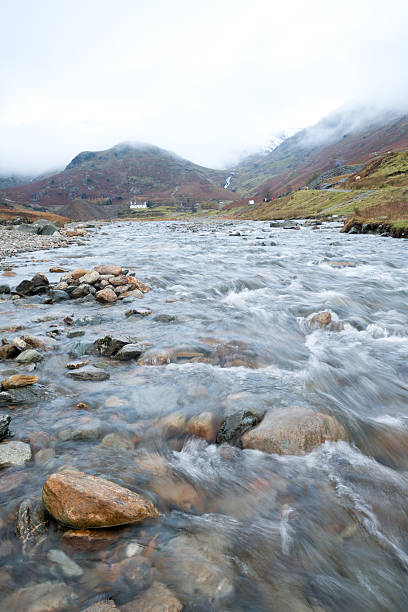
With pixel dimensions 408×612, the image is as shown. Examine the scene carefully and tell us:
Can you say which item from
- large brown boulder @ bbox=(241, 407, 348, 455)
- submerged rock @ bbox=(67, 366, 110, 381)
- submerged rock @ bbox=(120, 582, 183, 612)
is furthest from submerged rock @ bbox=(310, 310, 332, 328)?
submerged rock @ bbox=(120, 582, 183, 612)

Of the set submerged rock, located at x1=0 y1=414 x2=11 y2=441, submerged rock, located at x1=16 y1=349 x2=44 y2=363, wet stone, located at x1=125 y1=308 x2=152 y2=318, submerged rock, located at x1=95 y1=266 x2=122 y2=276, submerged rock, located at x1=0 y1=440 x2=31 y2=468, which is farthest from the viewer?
submerged rock, located at x1=95 y1=266 x2=122 y2=276

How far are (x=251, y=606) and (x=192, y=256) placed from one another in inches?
844

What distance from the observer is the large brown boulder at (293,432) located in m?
4.36

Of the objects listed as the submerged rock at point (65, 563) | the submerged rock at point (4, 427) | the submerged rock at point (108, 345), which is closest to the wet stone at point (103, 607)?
the submerged rock at point (65, 563)

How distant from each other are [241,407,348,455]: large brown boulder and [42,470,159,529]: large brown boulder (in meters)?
1.70

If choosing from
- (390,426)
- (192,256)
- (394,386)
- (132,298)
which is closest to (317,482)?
(390,426)

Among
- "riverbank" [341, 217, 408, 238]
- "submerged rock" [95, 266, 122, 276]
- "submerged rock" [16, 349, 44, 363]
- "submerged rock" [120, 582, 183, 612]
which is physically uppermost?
"riverbank" [341, 217, 408, 238]

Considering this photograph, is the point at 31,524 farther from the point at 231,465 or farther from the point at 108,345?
the point at 108,345

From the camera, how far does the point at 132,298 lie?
39.5 ft

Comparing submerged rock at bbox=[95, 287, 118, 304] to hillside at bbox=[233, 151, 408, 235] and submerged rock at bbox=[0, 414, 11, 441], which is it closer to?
submerged rock at bbox=[0, 414, 11, 441]

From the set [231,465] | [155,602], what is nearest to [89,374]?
[231,465]

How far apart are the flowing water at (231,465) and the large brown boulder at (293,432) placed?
0.44 feet

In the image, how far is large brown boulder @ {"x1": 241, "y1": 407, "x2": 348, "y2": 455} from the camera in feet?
14.3

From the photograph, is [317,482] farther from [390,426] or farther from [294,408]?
[390,426]
